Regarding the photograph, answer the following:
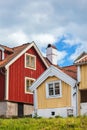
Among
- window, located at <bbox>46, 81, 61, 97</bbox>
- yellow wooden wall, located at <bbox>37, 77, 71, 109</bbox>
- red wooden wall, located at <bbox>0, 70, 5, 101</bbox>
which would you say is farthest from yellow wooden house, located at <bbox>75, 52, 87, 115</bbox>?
red wooden wall, located at <bbox>0, 70, 5, 101</bbox>

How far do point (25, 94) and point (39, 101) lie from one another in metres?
7.35

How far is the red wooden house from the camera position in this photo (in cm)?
4522

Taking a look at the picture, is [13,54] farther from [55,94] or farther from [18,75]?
[55,94]

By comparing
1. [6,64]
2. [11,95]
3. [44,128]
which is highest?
[6,64]

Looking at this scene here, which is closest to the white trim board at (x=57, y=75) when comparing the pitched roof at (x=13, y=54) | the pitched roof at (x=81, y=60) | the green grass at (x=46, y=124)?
the pitched roof at (x=81, y=60)

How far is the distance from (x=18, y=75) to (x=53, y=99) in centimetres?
908

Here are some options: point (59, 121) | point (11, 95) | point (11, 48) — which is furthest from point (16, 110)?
point (59, 121)

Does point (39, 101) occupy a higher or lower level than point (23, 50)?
lower

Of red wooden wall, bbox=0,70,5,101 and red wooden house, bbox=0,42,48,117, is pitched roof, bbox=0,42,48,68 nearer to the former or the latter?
red wooden house, bbox=0,42,48,117

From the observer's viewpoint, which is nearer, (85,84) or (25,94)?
(85,84)

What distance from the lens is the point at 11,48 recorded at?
5122 cm

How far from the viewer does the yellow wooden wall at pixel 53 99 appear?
38.5 m

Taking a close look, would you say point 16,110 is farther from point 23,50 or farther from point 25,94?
point 23,50

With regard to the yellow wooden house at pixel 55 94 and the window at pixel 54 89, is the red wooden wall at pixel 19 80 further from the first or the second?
the window at pixel 54 89
